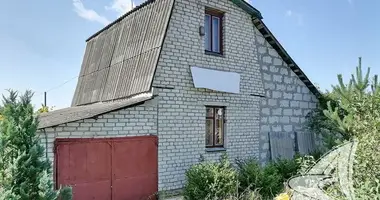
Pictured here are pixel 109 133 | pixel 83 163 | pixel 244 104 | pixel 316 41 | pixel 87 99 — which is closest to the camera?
pixel 83 163

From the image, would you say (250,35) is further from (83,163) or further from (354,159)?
(354,159)

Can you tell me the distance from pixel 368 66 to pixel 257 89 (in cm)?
363

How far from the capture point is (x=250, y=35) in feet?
38.1

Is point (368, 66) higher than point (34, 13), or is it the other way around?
point (34, 13)

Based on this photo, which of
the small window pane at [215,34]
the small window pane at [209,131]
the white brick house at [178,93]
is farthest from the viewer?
the small window pane at [215,34]

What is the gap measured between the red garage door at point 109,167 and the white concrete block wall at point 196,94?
0.49 meters

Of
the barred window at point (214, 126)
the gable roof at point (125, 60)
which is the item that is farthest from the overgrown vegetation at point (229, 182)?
the gable roof at point (125, 60)

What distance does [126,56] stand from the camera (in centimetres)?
1042

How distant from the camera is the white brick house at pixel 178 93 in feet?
26.0

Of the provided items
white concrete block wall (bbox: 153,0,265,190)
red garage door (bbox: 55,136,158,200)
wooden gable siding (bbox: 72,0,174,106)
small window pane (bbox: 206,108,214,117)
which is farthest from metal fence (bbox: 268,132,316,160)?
wooden gable siding (bbox: 72,0,174,106)

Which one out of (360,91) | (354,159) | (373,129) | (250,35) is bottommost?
(354,159)

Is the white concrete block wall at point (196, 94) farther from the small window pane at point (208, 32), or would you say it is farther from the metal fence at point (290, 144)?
the metal fence at point (290, 144)

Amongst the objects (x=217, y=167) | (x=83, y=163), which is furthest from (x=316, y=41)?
(x=83, y=163)

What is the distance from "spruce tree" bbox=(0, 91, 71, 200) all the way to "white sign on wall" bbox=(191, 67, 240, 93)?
5.43m
